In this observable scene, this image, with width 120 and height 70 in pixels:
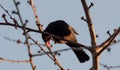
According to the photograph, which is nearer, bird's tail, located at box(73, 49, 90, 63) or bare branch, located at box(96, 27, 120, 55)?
bare branch, located at box(96, 27, 120, 55)

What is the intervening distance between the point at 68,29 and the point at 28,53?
2.18 meters

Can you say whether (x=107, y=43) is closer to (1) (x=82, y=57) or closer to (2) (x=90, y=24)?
(2) (x=90, y=24)

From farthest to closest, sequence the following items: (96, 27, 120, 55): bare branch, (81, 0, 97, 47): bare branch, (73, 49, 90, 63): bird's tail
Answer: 1. (73, 49, 90, 63): bird's tail
2. (81, 0, 97, 47): bare branch
3. (96, 27, 120, 55): bare branch

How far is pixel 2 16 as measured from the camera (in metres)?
3.79

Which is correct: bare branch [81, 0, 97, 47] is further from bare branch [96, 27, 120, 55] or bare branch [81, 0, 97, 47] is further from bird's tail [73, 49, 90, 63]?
bird's tail [73, 49, 90, 63]

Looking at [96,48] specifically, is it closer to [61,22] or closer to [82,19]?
[82,19]

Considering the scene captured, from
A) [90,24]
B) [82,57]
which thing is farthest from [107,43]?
[82,57]

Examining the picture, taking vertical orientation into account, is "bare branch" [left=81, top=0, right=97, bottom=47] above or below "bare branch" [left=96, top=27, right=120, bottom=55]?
above

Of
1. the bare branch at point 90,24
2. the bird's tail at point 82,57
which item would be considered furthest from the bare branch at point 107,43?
the bird's tail at point 82,57

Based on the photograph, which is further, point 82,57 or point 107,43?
point 82,57

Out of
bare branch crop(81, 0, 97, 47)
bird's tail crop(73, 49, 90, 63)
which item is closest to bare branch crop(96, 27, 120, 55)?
bare branch crop(81, 0, 97, 47)

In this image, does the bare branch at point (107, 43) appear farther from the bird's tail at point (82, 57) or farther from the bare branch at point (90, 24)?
the bird's tail at point (82, 57)

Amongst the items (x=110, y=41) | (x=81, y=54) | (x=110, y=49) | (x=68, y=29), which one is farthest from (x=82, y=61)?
(x=110, y=41)

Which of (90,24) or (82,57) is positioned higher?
(90,24)
